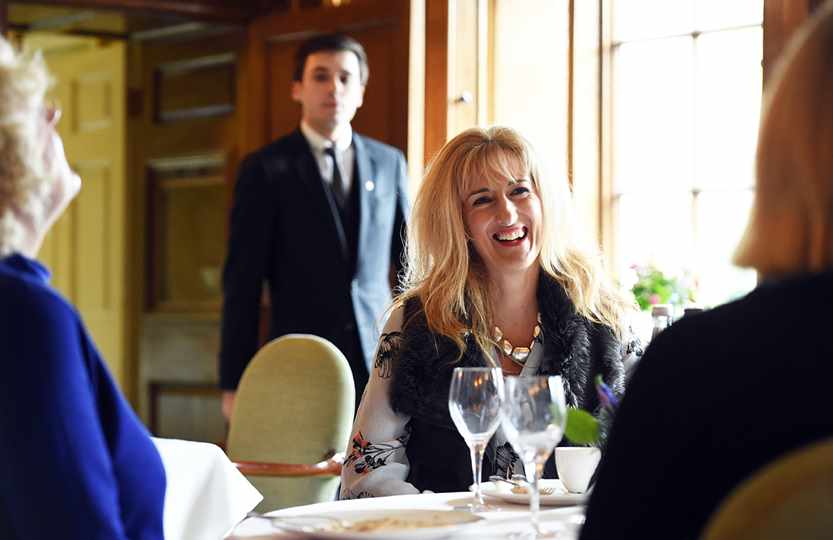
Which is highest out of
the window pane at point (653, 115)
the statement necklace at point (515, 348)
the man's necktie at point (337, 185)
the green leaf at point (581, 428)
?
the window pane at point (653, 115)

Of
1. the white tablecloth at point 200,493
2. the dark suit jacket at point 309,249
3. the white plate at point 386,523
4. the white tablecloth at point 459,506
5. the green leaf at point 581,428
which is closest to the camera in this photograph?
the white plate at point 386,523

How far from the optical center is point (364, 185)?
150 inches

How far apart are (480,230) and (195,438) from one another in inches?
106

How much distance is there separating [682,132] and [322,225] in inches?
48.8

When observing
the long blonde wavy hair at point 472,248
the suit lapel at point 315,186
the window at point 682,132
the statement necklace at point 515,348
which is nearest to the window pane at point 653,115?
the window at point 682,132

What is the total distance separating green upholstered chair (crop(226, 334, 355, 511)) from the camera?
10.2 ft

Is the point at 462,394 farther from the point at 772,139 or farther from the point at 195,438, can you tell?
the point at 195,438

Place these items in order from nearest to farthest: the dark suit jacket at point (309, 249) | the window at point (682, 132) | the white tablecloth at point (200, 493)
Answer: the white tablecloth at point (200, 493) < the dark suit jacket at point (309, 249) < the window at point (682, 132)

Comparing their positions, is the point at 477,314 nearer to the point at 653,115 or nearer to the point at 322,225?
the point at 322,225

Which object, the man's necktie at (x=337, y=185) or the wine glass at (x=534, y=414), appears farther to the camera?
the man's necktie at (x=337, y=185)

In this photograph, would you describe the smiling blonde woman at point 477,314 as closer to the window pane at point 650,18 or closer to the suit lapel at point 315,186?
the suit lapel at point 315,186

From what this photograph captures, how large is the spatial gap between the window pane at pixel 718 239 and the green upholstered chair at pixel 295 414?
1295mm

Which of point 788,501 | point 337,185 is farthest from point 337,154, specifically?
point 788,501

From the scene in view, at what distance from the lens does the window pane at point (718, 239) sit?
3.84 m
